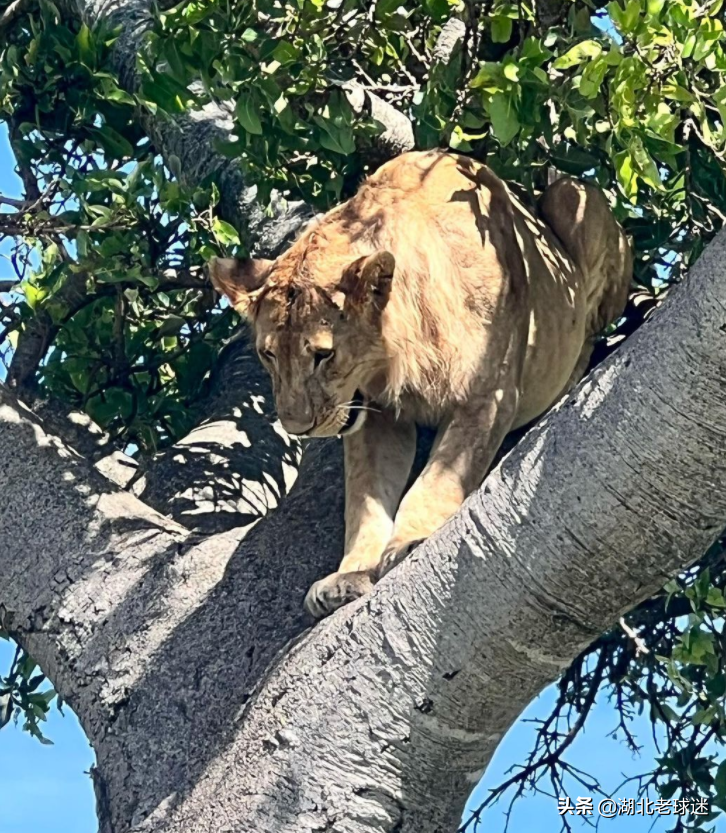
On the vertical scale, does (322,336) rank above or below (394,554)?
above

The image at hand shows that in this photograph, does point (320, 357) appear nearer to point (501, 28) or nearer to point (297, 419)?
point (297, 419)

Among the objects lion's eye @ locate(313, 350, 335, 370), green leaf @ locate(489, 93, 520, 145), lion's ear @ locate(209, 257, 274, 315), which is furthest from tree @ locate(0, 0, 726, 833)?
lion's eye @ locate(313, 350, 335, 370)

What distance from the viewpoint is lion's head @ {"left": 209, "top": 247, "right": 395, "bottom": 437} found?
4207 mm

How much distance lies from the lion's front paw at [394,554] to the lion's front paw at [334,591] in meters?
0.05

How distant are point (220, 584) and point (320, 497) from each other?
56cm

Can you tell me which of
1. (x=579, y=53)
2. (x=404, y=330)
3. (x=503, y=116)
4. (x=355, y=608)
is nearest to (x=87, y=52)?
(x=404, y=330)

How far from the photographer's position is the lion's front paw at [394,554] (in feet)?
12.8

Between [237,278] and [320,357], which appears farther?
[237,278]

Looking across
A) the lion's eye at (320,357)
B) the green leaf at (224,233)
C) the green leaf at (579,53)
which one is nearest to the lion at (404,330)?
the lion's eye at (320,357)

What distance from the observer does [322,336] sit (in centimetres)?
421

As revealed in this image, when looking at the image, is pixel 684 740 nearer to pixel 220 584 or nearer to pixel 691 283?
pixel 220 584

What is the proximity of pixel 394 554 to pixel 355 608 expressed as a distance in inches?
22.3

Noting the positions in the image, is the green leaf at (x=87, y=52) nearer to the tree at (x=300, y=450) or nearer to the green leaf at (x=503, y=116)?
the tree at (x=300, y=450)

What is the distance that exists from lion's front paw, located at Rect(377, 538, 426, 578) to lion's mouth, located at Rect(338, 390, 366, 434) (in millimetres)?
475
